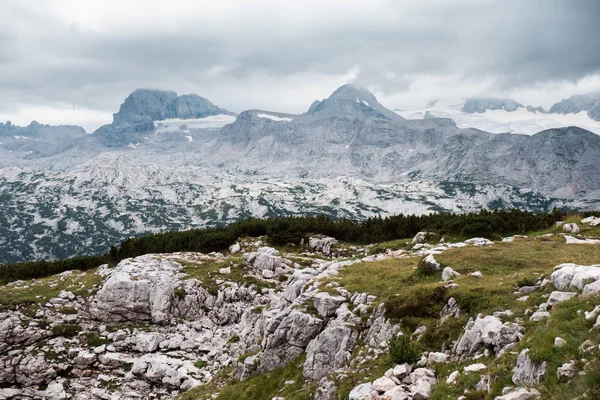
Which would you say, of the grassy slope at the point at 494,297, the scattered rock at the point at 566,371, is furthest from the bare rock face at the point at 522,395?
the scattered rock at the point at 566,371

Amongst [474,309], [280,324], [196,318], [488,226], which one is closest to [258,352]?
[280,324]

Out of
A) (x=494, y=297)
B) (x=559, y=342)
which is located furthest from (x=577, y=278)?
(x=559, y=342)

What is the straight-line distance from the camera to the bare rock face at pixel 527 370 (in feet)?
37.1

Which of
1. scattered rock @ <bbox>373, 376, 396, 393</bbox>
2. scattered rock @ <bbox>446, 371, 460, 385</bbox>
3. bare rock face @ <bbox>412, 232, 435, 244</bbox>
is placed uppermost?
scattered rock @ <bbox>446, 371, 460, 385</bbox>

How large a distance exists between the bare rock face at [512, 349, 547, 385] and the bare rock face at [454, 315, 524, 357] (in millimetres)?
2136

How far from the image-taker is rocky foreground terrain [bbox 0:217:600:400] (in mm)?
13555

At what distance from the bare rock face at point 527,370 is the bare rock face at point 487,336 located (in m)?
2.14

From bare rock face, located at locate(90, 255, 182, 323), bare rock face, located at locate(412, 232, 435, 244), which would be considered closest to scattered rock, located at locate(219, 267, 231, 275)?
bare rock face, located at locate(90, 255, 182, 323)

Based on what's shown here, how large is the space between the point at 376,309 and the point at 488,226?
30.1 metres

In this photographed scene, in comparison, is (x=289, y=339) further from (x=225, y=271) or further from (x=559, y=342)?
(x=225, y=271)

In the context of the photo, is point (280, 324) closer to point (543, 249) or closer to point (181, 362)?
point (181, 362)

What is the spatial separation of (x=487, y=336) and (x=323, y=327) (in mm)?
11079

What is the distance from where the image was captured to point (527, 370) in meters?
11.8

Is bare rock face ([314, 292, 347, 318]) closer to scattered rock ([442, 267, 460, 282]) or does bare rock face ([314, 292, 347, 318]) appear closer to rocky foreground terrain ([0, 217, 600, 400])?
rocky foreground terrain ([0, 217, 600, 400])
